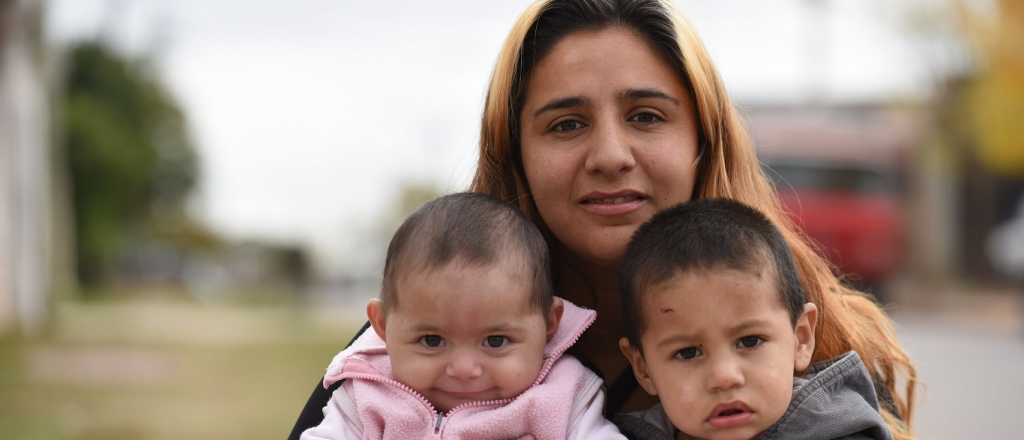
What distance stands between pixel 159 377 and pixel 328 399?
1000 cm

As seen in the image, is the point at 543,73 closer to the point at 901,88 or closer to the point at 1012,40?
the point at 1012,40

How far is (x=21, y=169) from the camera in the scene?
16.0 metres

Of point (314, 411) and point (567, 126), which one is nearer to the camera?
point (314, 411)

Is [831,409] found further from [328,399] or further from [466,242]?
[328,399]

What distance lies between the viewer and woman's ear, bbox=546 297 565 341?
8.86 ft

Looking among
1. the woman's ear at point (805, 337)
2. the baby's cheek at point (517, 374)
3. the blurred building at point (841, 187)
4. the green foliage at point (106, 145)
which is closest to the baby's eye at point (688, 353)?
the woman's ear at point (805, 337)

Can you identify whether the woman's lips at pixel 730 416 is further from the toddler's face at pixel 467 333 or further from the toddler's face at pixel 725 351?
the toddler's face at pixel 467 333

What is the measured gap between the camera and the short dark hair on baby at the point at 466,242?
8.50 feet

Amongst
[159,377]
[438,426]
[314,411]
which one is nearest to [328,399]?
[314,411]

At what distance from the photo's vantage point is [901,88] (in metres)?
24.7

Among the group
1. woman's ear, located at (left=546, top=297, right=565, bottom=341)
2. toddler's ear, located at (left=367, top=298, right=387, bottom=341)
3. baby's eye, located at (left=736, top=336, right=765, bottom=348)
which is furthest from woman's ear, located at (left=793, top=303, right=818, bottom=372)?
toddler's ear, located at (left=367, top=298, right=387, bottom=341)

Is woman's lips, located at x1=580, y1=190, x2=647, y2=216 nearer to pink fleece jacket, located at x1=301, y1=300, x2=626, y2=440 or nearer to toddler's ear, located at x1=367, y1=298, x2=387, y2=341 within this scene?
pink fleece jacket, located at x1=301, y1=300, x2=626, y2=440

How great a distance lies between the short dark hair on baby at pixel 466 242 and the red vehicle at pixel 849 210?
13535 mm

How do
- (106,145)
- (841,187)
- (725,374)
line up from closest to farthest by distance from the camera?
1. (725,374)
2. (841,187)
3. (106,145)
